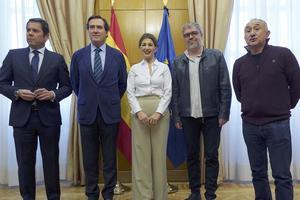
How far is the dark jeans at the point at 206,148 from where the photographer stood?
9.42 feet

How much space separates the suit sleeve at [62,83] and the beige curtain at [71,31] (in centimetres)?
90

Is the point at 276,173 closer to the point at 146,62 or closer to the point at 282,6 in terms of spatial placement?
the point at 146,62

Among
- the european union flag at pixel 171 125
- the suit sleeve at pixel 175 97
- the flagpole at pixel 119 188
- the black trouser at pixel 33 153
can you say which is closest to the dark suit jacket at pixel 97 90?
the black trouser at pixel 33 153

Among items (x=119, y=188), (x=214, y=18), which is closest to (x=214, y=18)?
(x=214, y=18)

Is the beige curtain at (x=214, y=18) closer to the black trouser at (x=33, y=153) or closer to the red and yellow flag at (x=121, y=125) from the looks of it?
the red and yellow flag at (x=121, y=125)

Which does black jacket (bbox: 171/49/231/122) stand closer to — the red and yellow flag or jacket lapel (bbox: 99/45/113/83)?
jacket lapel (bbox: 99/45/113/83)

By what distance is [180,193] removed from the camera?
11.4 feet

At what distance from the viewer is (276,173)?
244 cm

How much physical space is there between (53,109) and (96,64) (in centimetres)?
52

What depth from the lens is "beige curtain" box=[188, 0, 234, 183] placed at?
3691 millimetres

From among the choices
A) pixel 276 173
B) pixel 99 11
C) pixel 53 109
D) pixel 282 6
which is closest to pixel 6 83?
pixel 53 109

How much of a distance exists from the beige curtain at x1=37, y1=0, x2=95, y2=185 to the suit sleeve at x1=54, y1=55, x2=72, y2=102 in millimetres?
900

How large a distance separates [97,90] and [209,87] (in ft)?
3.12

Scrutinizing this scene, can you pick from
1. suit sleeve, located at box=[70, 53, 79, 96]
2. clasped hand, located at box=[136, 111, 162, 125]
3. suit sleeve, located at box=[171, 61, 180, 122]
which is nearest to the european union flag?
suit sleeve, located at box=[171, 61, 180, 122]
